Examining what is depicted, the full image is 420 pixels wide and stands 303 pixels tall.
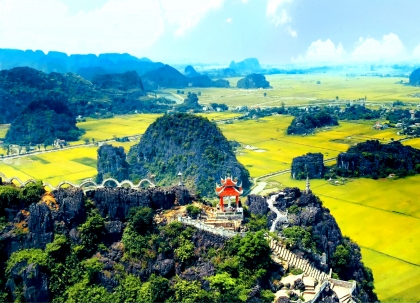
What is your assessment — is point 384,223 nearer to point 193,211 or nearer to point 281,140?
point 193,211

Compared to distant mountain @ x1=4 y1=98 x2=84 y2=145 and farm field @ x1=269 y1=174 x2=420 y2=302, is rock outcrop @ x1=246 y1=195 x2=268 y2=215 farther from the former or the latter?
distant mountain @ x1=4 y1=98 x2=84 y2=145

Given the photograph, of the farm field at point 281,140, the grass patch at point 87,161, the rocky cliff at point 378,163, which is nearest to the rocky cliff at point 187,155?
the grass patch at point 87,161

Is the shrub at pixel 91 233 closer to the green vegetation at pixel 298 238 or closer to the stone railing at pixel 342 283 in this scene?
the green vegetation at pixel 298 238

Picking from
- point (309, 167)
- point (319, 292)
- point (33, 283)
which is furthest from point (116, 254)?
point (309, 167)

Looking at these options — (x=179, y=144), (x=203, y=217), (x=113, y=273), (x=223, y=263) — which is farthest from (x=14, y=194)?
(x=179, y=144)

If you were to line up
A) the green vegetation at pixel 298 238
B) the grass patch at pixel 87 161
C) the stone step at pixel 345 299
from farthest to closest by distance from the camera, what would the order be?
1. the grass patch at pixel 87 161
2. the green vegetation at pixel 298 238
3. the stone step at pixel 345 299

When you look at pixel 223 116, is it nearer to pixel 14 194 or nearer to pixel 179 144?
pixel 179 144

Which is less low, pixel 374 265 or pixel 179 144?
pixel 179 144
